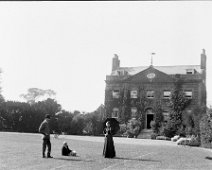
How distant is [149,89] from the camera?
45.0 metres

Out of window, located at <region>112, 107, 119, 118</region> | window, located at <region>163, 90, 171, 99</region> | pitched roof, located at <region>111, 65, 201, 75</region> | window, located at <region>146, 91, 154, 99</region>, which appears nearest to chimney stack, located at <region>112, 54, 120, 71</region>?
pitched roof, located at <region>111, 65, 201, 75</region>

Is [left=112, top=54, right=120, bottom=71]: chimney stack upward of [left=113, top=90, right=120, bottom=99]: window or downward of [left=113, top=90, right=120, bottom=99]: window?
upward

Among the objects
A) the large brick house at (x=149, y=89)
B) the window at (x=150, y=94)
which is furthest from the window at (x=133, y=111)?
the window at (x=150, y=94)

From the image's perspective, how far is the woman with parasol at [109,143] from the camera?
14.3m

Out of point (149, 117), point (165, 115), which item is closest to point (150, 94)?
point (149, 117)

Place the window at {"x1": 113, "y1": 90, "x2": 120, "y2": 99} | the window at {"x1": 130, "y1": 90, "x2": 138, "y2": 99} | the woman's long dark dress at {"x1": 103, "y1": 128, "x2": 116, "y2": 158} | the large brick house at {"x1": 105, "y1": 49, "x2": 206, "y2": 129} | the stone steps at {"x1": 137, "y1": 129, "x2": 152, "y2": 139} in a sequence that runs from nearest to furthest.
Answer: the woman's long dark dress at {"x1": 103, "y1": 128, "x2": 116, "y2": 158}
the stone steps at {"x1": 137, "y1": 129, "x2": 152, "y2": 139}
the large brick house at {"x1": 105, "y1": 49, "x2": 206, "y2": 129}
the window at {"x1": 130, "y1": 90, "x2": 138, "y2": 99}
the window at {"x1": 113, "y1": 90, "x2": 120, "y2": 99}

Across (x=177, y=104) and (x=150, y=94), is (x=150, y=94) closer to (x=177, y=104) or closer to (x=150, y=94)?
(x=150, y=94)

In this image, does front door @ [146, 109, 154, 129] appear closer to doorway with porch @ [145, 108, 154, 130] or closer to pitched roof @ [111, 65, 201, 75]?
doorway with porch @ [145, 108, 154, 130]

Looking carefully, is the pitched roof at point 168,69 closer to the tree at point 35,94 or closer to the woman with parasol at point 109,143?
the tree at point 35,94

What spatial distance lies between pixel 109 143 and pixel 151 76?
31092 mm

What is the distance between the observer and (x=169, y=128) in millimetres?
40094

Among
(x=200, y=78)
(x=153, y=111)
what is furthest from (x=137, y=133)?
(x=200, y=78)

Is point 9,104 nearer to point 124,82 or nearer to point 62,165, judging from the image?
point 124,82

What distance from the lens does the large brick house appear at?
141ft
